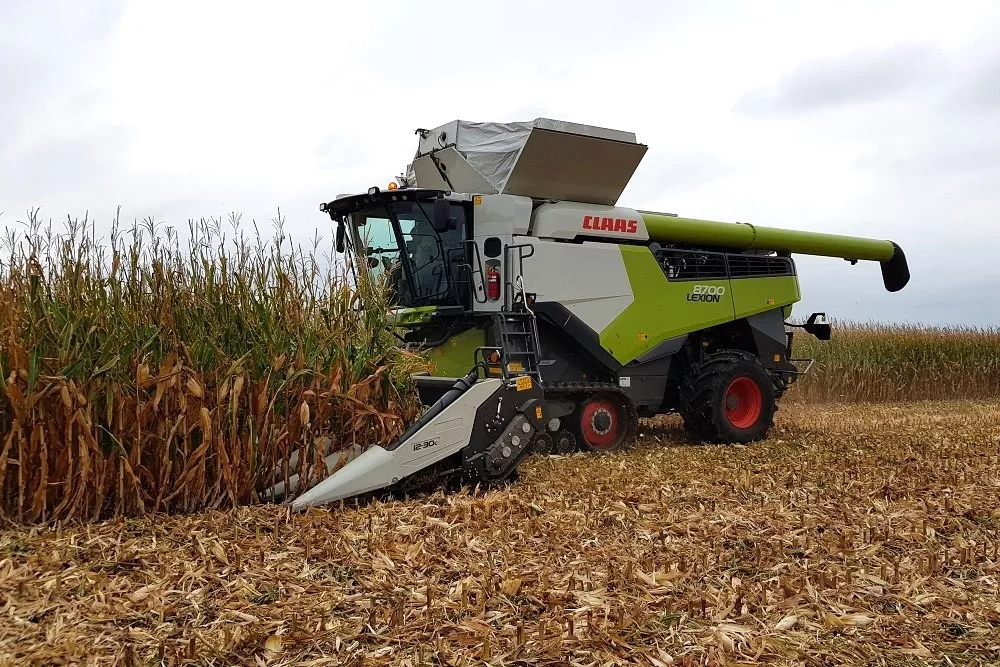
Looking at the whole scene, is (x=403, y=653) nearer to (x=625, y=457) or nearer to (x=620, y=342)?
(x=625, y=457)

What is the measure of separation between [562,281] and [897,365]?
10.7 metres

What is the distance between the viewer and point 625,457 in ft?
22.4

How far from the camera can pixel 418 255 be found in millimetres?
7027

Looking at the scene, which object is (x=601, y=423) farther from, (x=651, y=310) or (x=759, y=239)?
(x=759, y=239)

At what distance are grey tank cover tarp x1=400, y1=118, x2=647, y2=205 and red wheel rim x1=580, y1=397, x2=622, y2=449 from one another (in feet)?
6.03

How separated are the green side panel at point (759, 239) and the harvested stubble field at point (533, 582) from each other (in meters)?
3.45

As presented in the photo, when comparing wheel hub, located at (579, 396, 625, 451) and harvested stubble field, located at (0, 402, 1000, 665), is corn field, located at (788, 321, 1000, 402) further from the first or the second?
harvested stubble field, located at (0, 402, 1000, 665)

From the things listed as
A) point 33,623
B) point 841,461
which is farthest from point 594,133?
point 33,623

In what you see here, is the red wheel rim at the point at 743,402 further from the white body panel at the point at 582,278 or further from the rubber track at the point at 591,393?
the white body panel at the point at 582,278

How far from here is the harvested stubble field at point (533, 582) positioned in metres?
2.80

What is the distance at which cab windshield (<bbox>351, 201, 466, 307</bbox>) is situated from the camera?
6.98m

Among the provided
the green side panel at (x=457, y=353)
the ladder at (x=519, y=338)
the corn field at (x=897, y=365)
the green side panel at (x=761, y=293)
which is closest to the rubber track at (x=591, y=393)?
the ladder at (x=519, y=338)

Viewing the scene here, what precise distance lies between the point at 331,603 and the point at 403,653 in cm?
51

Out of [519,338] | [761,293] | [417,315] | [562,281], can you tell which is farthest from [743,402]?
[417,315]
